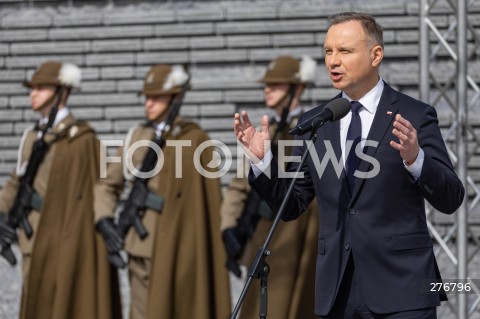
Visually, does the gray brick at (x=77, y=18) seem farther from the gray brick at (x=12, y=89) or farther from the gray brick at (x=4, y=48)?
the gray brick at (x=12, y=89)

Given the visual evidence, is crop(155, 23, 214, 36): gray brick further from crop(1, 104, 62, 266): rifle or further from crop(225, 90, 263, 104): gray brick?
crop(1, 104, 62, 266): rifle

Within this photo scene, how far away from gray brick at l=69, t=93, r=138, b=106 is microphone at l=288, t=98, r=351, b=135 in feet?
17.8

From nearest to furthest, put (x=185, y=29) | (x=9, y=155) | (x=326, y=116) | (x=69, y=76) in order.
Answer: (x=326, y=116) < (x=69, y=76) < (x=185, y=29) < (x=9, y=155)

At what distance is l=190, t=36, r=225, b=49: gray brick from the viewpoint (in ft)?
30.2

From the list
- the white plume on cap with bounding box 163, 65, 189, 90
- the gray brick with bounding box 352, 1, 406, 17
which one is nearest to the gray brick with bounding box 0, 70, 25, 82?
the white plume on cap with bounding box 163, 65, 189, 90

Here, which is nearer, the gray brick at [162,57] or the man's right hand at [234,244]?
the man's right hand at [234,244]

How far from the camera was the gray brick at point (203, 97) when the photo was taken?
9203mm

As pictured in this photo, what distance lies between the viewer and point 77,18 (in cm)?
949

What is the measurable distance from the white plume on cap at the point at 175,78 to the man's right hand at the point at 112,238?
0.94 m

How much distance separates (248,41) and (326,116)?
17.1ft

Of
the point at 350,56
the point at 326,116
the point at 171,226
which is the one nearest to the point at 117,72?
the point at 171,226

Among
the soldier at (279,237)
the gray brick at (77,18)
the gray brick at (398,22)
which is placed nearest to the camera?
the soldier at (279,237)

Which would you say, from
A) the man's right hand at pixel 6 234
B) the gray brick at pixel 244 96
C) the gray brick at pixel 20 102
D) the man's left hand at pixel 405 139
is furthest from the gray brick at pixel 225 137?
the man's left hand at pixel 405 139

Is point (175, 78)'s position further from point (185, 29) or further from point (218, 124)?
point (185, 29)
